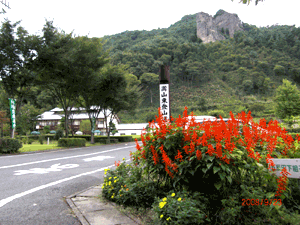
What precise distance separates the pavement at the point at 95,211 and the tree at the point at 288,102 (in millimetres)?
37871

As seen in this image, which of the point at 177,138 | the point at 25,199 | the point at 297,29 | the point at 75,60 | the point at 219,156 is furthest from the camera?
the point at 297,29

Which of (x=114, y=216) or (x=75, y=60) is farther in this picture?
(x=75, y=60)

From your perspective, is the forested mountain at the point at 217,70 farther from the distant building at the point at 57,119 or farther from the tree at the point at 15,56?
the tree at the point at 15,56

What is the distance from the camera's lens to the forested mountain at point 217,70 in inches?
2758

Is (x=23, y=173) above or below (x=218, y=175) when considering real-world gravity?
below

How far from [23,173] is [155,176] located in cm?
584

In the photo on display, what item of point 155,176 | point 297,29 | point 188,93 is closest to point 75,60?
point 155,176

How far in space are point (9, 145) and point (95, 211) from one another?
13.4 meters

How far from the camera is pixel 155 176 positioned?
3797 millimetres

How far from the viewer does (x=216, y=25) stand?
138m

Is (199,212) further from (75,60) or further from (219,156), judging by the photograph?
(75,60)

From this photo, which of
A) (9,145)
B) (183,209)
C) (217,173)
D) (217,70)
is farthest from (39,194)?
(217,70)

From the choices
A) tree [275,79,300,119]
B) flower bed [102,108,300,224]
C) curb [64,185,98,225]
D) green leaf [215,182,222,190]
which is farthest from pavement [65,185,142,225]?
tree [275,79,300,119]
